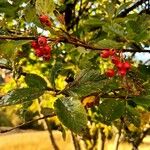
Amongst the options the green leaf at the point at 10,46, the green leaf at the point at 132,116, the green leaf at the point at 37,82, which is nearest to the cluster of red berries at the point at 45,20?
the green leaf at the point at 10,46

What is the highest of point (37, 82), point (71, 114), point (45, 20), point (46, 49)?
point (45, 20)

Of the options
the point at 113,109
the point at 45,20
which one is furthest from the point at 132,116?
the point at 45,20

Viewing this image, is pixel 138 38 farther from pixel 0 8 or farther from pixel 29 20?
pixel 0 8

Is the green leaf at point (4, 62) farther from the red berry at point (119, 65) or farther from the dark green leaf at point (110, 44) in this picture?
the red berry at point (119, 65)

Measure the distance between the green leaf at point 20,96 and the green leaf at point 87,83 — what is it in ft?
0.39

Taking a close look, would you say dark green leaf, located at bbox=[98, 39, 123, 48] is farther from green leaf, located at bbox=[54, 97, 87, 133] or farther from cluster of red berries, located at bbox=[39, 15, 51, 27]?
green leaf, located at bbox=[54, 97, 87, 133]

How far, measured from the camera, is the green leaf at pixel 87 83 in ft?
4.98

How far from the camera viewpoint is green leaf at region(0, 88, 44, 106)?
148 cm

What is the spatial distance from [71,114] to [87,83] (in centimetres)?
14

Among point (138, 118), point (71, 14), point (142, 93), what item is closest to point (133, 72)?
point (138, 118)

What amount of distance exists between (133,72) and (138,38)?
47 centimetres

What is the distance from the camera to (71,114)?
1.49m

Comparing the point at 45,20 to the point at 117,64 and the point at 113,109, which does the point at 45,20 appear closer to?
the point at 117,64

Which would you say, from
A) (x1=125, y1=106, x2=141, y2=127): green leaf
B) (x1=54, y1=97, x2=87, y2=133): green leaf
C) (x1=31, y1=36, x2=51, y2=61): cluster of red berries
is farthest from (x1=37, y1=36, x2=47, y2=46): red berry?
(x1=125, y1=106, x2=141, y2=127): green leaf
